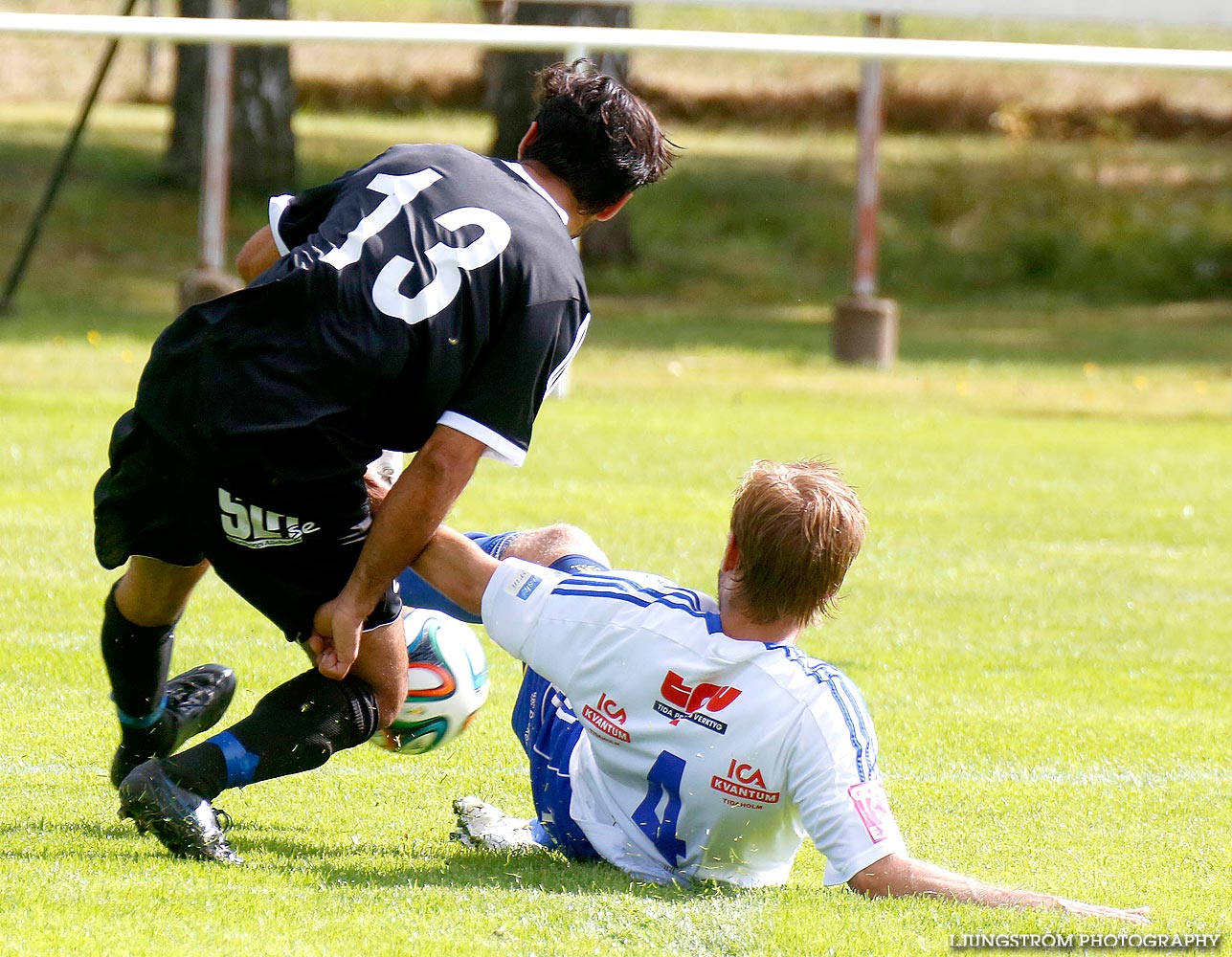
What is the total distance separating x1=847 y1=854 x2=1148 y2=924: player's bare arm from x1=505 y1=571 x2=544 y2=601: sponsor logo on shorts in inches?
34.4

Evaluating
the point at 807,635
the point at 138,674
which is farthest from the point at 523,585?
the point at 807,635

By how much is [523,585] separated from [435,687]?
0.73 metres

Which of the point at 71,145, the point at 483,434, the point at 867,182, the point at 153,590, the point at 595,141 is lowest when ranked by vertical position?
the point at 867,182

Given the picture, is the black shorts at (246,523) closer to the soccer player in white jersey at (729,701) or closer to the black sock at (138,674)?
the soccer player in white jersey at (729,701)

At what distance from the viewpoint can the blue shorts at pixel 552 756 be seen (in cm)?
361

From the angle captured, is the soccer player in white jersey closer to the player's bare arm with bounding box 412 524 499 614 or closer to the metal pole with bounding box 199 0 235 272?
the player's bare arm with bounding box 412 524 499 614

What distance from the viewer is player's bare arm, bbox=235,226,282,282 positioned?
146 inches

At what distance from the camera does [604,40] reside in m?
10.5

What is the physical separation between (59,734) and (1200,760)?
3.40m

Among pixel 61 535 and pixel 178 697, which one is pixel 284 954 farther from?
pixel 61 535

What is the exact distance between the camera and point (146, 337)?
47.2ft

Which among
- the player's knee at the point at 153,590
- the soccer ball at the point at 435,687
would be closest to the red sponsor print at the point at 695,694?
the soccer ball at the point at 435,687

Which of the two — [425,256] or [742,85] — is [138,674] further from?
[742,85]

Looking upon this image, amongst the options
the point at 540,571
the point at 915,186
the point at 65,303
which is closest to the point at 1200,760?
the point at 540,571
